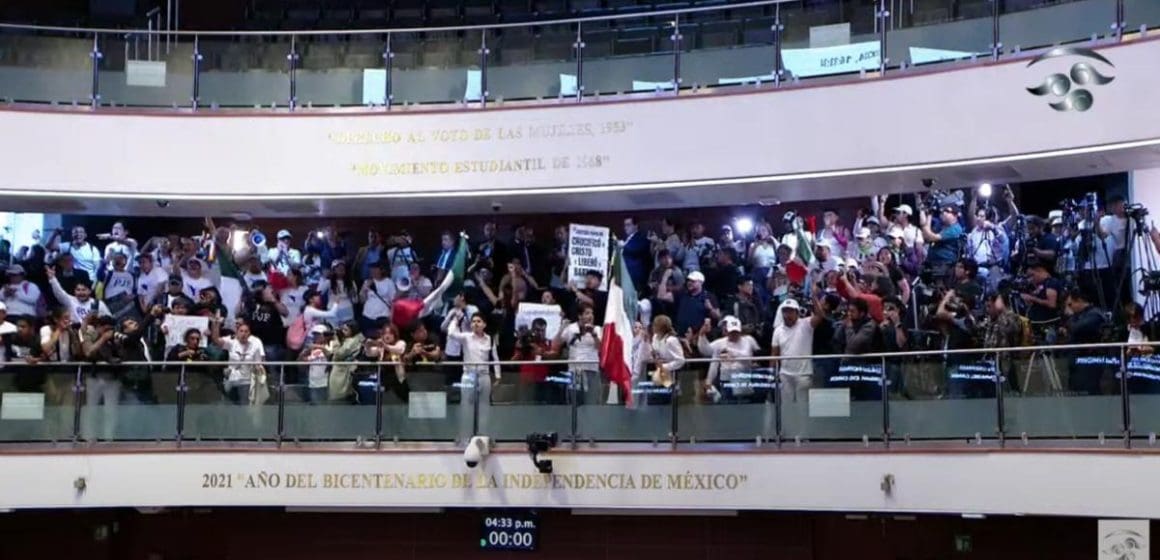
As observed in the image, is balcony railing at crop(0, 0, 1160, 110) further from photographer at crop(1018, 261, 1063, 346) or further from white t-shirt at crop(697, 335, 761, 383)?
white t-shirt at crop(697, 335, 761, 383)

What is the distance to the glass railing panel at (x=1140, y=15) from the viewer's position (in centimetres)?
1502

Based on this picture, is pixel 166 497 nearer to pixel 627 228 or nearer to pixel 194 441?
pixel 194 441

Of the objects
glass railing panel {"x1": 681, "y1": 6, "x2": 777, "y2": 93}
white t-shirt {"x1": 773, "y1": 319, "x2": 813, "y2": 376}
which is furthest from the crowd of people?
glass railing panel {"x1": 681, "y1": 6, "x2": 777, "y2": 93}

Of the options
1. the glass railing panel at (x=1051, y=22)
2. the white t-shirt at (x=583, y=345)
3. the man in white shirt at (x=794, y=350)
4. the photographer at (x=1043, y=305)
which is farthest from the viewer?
the white t-shirt at (x=583, y=345)

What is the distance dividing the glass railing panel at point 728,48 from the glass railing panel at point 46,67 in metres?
6.45

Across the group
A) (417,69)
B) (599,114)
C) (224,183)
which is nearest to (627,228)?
(599,114)

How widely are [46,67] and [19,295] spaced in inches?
107

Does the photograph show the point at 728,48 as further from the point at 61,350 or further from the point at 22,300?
the point at 22,300

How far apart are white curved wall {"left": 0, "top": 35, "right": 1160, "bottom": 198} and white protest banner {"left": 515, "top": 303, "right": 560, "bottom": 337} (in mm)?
2062

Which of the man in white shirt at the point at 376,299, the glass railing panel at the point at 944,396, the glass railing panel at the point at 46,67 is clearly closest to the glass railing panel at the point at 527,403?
the man in white shirt at the point at 376,299

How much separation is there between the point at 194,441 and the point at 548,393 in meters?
3.46

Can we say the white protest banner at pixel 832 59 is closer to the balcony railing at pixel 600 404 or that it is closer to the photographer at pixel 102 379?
the balcony railing at pixel 600 404

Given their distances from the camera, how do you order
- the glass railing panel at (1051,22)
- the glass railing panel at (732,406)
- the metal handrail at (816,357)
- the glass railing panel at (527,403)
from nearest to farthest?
the metal handrail at (816,357) < the glass railing panel at (732,406) < the glass railing panel at (527,403) < the glass railing panel at (1051,22)

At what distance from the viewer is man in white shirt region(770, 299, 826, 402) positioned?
14430mm
